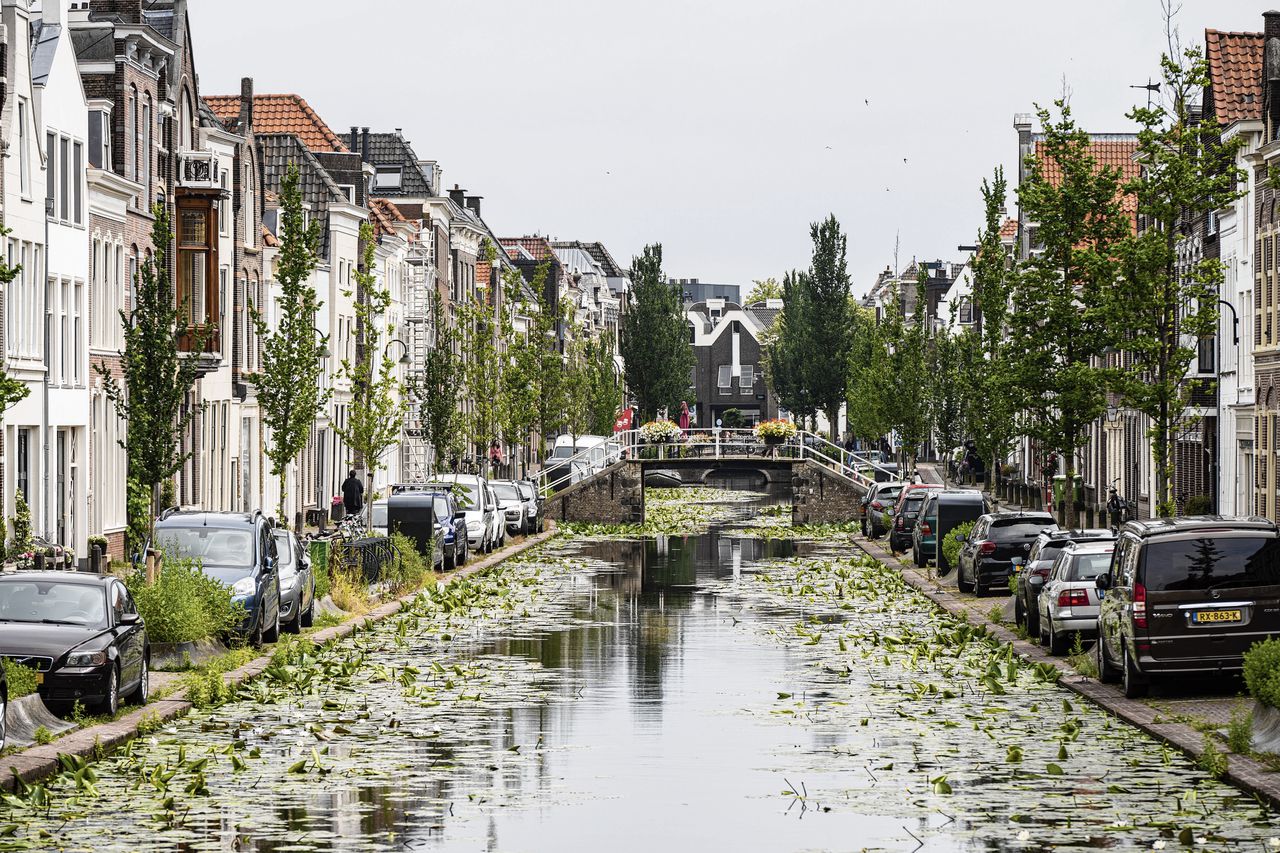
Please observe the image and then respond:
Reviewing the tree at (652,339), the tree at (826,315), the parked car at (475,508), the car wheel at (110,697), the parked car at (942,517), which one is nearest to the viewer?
the car wheel at (110,697)

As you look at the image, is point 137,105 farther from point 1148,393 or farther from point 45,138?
point 1148,393

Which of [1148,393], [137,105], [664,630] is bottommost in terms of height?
[664,630]

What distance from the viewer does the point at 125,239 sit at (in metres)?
47.9

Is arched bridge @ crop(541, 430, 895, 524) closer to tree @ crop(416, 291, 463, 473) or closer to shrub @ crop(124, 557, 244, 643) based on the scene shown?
tree @ crop(416, 291, 463, 473)

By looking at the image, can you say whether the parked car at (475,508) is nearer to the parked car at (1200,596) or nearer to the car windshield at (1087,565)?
the car windshield at (1087,565)

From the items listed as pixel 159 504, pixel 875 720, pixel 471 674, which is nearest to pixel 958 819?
pixel 875 720

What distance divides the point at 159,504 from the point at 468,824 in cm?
3398

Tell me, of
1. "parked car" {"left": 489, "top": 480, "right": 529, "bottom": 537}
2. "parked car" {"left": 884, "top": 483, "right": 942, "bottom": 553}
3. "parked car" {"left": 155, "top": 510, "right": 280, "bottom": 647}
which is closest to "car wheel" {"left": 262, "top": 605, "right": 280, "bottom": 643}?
"parked car" {"left": 155, "top": 510, "right": 280, "bottom": 647}

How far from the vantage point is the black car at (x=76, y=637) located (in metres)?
19.3

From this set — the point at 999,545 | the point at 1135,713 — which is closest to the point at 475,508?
the point at 999,545

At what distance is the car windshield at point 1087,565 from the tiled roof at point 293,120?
182ft

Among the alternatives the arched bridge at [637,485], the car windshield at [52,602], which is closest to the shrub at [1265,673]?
the car windshield at [52,602]

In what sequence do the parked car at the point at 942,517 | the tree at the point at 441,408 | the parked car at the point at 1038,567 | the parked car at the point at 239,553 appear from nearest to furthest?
1. the parked car at the point at 239,553
2. the parked car at the point at 1038,567
3. the parked car at the point at 942,517
4. the tree at the point at 441,408

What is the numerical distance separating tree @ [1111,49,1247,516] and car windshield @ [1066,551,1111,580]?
381 cm
